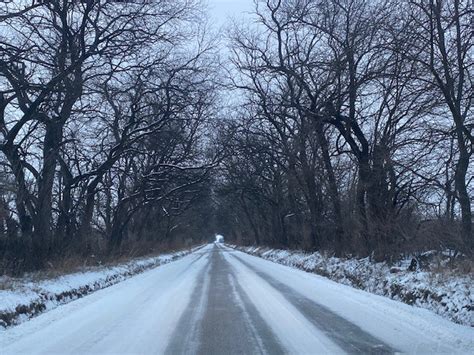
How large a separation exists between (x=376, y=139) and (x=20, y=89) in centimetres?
1368

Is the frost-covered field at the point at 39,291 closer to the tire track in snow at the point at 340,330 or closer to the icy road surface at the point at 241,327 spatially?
the icy road surface at the point at 241,327

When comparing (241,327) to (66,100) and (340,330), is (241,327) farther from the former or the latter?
(66,100)

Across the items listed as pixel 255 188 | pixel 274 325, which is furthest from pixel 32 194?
pixel 255 188

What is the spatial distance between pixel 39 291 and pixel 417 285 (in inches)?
376

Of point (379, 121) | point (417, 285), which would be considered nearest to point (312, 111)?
point (379, 121)

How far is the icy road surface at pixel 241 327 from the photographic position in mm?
8297

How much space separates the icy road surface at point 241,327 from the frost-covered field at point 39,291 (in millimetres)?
556

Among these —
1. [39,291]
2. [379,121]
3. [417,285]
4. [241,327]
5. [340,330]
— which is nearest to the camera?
[340,330]

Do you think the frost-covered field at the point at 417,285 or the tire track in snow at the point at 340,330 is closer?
the tire track in snow at the point at 340,330

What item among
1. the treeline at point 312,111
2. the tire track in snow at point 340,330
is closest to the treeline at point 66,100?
the treeline at point 312,111

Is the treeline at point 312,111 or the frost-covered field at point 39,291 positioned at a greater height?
the treeline at point 312,111

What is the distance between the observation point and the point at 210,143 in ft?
138

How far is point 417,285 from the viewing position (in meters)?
13.4

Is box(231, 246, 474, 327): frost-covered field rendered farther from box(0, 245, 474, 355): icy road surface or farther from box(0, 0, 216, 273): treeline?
box(0, 0, 216, 273): treeline
